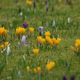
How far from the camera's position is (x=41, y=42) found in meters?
9.57

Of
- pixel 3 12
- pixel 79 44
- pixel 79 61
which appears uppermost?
pixel 79 44

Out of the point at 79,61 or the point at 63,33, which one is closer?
the point at 79,61

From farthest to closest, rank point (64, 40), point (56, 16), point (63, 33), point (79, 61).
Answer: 1. point (56, 16)
2. point (63, 33)
3. point (64, 40)
4. point (79, 61)

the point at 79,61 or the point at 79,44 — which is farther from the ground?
the point at 79,44

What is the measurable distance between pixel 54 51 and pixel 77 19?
4.51 metres

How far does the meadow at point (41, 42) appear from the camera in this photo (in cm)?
866

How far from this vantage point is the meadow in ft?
28.4

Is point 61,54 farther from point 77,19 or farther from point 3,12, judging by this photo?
point 3,12

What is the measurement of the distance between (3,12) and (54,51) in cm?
620

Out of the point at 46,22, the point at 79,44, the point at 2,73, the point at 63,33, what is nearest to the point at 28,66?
the point at 2,73

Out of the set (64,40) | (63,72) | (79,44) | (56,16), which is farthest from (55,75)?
(56,16)

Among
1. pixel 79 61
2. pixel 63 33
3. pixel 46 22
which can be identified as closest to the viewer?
pixel 79 61

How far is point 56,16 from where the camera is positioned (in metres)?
15.1

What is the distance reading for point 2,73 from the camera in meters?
8.84
